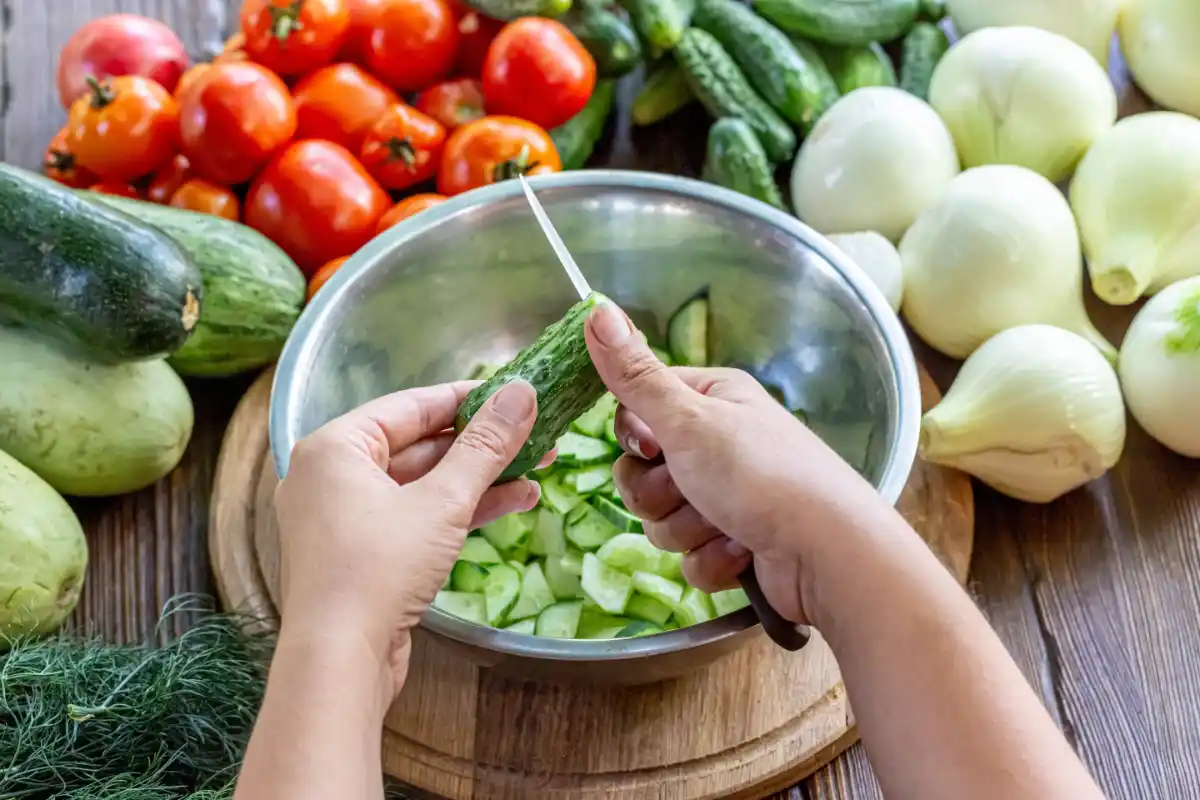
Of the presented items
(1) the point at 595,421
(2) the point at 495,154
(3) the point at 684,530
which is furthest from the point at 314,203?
(3) the point at 684,530

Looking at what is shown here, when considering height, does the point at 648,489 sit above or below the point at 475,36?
below

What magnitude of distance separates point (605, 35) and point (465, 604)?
0.84m

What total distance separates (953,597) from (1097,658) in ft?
1.67

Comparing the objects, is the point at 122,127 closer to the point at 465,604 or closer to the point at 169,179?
the point at 169,179

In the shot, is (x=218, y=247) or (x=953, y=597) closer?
(x=953, y=597)

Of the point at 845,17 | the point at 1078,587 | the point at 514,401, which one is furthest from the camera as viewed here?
the point at 845,17

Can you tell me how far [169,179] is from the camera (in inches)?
52.9

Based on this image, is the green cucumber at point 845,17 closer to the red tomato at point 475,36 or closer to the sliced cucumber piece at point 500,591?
the red tomato at point 475,36

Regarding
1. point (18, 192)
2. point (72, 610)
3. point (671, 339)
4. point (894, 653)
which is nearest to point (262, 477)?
point (72, 610)

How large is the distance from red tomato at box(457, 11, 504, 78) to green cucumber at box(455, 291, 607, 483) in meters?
0.75

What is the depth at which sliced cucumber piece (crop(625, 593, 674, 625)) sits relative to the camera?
3.24ft

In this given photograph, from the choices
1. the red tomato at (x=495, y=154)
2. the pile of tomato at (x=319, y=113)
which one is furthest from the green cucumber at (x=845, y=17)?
the red tomato at (x=495, y=154)

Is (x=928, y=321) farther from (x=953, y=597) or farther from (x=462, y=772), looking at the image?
(x=462, y=772)

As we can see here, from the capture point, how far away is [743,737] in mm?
958
